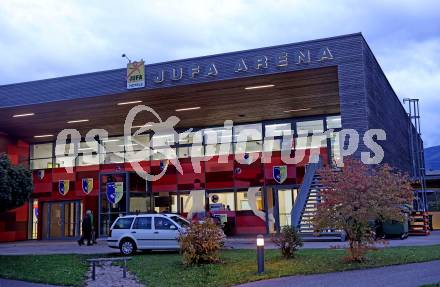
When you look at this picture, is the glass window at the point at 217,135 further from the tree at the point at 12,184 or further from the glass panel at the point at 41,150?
the tree at the point at 12,184

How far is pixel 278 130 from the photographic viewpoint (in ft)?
101

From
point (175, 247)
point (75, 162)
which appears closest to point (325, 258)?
point (175, 247)

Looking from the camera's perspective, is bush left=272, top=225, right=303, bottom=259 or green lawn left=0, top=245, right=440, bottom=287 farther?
bush left=272, top=225, right=303, bottom=259

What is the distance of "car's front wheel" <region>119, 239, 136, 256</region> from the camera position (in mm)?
19016

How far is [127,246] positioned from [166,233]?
1.61m

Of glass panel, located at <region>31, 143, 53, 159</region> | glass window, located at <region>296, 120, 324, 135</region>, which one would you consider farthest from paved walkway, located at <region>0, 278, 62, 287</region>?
glass panel, located at <region>31, 143, 53, 159</region>

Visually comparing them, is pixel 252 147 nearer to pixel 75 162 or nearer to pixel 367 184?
pixel 75 162

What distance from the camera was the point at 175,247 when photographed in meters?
18.5

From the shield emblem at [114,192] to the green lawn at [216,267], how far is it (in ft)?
35.2

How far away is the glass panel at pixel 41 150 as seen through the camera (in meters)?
35.3

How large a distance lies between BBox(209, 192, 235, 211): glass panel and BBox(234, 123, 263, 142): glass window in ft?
11.0

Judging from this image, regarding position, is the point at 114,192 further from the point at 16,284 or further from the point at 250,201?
the point at 16,284

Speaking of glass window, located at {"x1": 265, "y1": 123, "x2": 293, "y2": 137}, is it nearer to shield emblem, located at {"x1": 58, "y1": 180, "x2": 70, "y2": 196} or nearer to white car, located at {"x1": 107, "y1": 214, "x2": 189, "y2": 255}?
white car, located at {"x1": 107, "y1": 214, "x2": 189, "y2": 255}

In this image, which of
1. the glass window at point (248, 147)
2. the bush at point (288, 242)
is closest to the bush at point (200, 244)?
the bush at point (288, 242)
